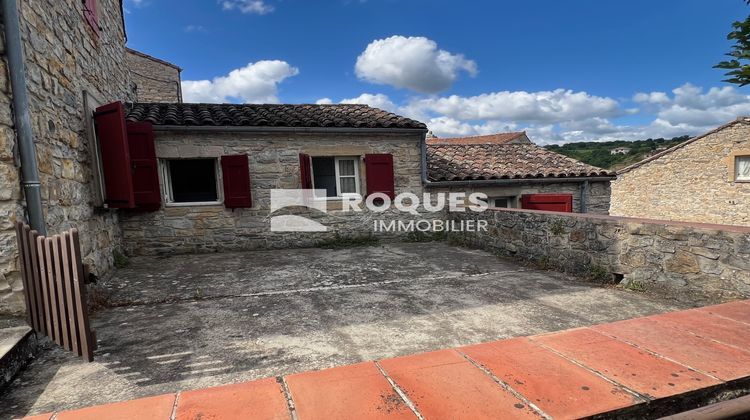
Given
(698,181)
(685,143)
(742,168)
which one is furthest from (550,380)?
(685,143)

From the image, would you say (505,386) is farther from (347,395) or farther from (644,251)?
(644,251)

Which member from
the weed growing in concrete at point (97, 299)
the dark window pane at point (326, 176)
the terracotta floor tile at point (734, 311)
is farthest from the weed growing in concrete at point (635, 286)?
the weed growing in concrete at point (97, 299)

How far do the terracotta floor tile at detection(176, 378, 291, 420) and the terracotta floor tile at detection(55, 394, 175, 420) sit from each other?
49mm

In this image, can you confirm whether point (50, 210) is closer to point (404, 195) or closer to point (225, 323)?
point (225, 323)

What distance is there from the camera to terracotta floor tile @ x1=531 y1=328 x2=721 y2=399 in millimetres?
1316

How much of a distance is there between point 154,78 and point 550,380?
593 inches

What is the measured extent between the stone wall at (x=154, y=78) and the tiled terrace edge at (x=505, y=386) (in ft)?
44.6

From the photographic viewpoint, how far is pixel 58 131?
3816mm

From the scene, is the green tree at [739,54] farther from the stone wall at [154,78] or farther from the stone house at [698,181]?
the stone wall at [154,78]

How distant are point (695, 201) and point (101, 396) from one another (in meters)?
18.7

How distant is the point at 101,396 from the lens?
6.62ft

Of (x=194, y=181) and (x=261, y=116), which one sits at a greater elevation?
(x=261, y=116)

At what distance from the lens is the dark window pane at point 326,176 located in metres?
7.84

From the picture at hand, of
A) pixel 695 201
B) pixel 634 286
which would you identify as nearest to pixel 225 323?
pixel 634 286
